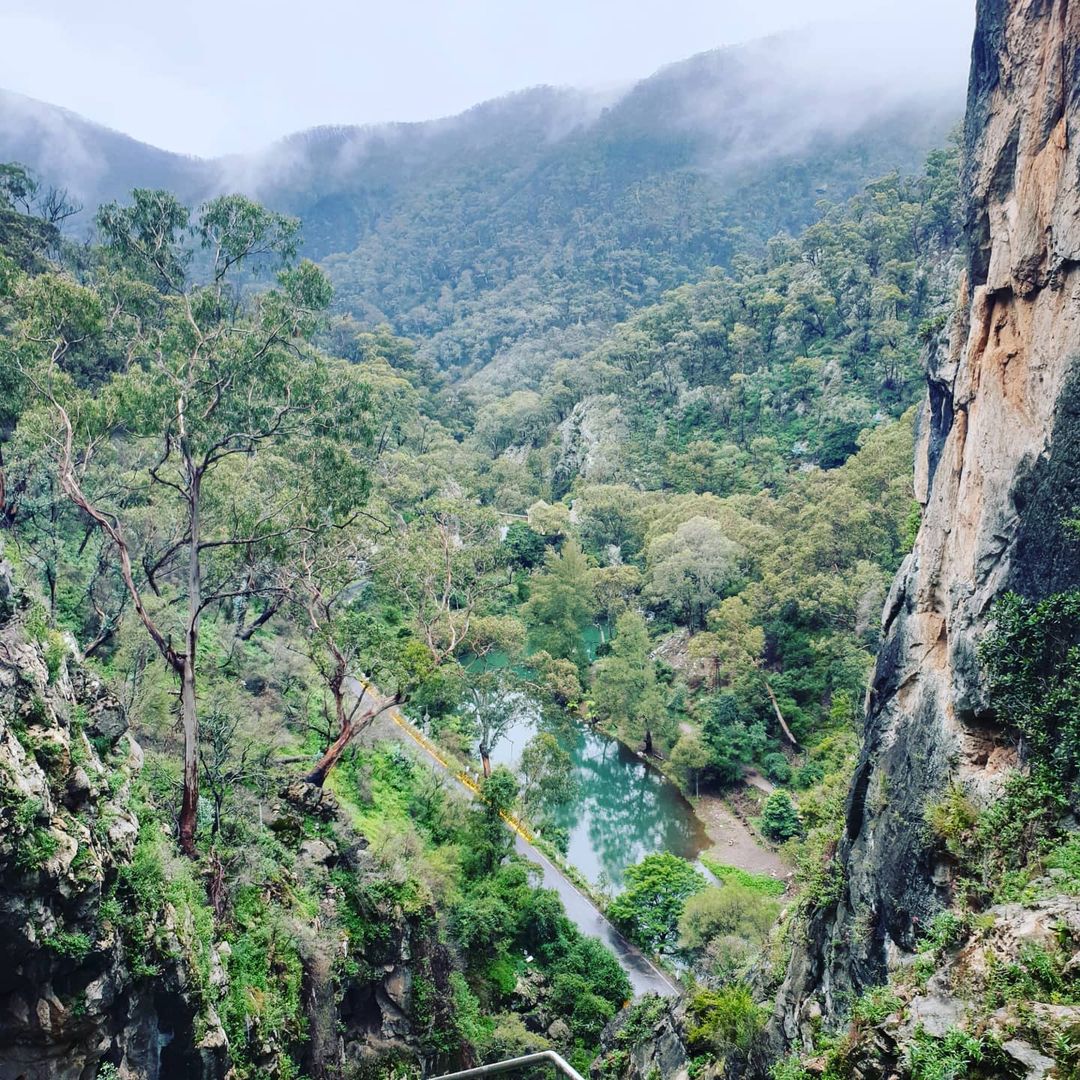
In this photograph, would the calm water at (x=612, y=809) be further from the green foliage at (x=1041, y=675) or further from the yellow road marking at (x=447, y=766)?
the green foliage at (x=1041, y=675)

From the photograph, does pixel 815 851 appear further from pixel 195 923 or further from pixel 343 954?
pixel 195 923

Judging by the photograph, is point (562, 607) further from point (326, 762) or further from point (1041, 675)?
point (1041, 675)

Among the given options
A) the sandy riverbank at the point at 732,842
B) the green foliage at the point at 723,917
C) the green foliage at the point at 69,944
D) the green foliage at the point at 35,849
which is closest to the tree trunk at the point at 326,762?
the green foliage at the point at 69,944

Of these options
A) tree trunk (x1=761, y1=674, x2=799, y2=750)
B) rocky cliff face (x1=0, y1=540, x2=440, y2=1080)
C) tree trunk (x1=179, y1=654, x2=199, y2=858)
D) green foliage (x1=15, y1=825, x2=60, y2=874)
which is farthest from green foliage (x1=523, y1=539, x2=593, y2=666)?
green foliage (x1=15, y1=825, x2=60, y2=874)

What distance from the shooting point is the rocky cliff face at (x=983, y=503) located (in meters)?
8.08

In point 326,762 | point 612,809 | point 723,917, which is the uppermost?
point 326,762

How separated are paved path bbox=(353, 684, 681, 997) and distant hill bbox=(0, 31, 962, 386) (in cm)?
6031

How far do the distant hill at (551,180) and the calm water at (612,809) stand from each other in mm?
55819

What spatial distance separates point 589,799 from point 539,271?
102209 mm

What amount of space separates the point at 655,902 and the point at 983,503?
14542mm

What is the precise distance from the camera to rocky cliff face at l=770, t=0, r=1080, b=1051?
26.5ft

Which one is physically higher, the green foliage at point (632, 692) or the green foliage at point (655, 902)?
the green foliage at point (632, 692)

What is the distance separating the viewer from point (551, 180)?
5625 inches

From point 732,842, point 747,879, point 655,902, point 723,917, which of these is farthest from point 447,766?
point 732,842
